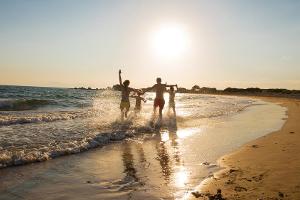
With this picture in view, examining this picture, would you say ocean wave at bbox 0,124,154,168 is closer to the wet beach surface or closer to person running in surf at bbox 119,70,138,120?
the wet beach surface

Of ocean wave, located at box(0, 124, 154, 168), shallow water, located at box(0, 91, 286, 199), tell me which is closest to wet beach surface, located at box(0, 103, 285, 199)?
shallow water, located at box(0, 91, 286, 199)

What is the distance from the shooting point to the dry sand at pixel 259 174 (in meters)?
5.54

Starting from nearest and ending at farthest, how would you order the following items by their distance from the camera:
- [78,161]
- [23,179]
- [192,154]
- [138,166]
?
1. [23,179]
2. [138,166]
3. [78,161]
4. [192,154]

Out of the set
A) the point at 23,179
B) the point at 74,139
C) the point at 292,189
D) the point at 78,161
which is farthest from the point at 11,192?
the point at 74,139

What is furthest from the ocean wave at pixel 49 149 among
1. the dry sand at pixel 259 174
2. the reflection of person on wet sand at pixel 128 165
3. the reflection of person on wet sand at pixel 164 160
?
the dry sand at pixel 259 174

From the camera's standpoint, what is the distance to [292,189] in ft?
18.3

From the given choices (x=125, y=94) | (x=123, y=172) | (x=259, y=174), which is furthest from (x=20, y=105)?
(x=259, y=174)

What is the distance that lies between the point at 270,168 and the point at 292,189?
59.6 inches

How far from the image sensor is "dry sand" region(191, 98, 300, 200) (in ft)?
18.2

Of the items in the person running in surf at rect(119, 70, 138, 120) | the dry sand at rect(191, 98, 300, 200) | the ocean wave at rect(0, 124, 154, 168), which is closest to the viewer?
the dry sand at rect(191, 98, 300, 200)

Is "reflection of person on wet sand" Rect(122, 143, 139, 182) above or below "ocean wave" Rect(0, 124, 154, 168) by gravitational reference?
below

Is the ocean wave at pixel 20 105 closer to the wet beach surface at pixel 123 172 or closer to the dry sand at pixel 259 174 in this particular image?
the wet beach surface at pixel 123 172

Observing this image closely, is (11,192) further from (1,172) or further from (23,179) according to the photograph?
(1,172)

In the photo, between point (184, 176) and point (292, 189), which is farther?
point (184, 176)
